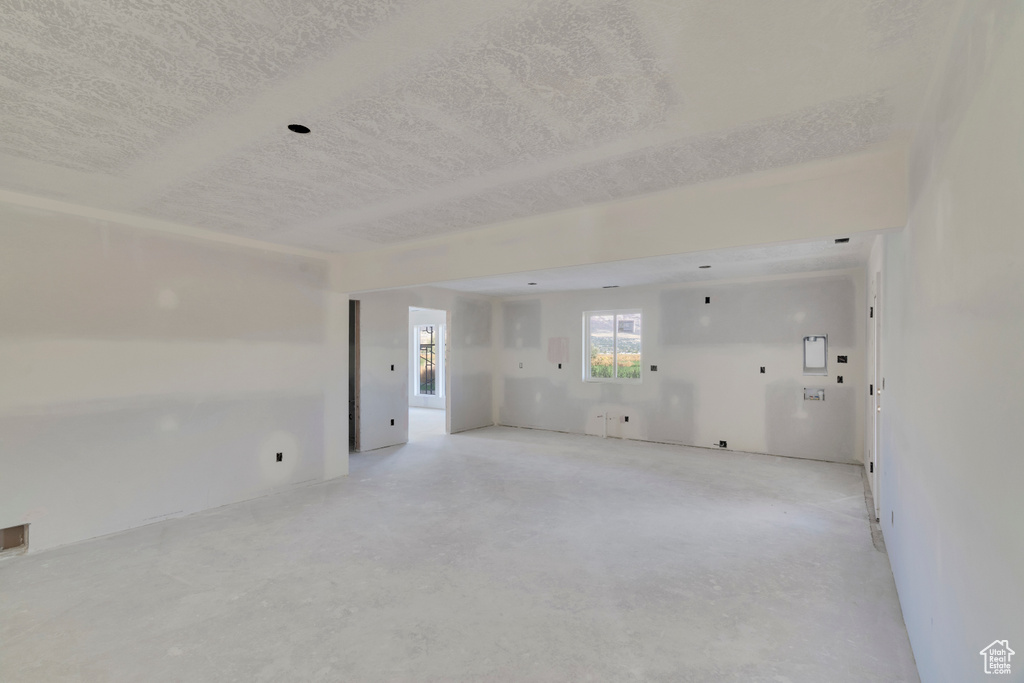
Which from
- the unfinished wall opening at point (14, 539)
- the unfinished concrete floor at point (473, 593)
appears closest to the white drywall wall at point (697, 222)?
the unfinished concrete floor at point (473, 593)

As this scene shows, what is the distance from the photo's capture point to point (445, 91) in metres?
1.82

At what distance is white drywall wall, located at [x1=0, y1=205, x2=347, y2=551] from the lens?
10.2 feet

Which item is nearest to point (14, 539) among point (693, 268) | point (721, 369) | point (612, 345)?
point (693, 268)

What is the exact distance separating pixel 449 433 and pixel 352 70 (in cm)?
624

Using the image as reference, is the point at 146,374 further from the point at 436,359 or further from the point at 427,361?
the point at 427,361

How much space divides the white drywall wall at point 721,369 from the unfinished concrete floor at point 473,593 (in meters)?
1.60

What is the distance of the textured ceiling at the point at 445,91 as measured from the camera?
141cm

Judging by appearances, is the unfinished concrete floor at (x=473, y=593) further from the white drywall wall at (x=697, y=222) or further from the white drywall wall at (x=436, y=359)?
the white drywall wall at (x=436, y=359)

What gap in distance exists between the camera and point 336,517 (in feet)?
12.4

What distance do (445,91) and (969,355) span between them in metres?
1.88

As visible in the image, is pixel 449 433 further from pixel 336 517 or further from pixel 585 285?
pixel 336 517

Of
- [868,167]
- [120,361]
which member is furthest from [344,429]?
[868,167]

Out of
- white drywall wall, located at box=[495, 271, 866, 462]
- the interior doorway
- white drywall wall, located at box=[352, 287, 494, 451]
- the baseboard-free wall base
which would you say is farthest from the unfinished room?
white drywall wall, located at box=[352, 287, 494, 451]

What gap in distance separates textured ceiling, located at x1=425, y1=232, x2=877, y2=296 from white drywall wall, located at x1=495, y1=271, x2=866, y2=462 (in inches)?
10.9
